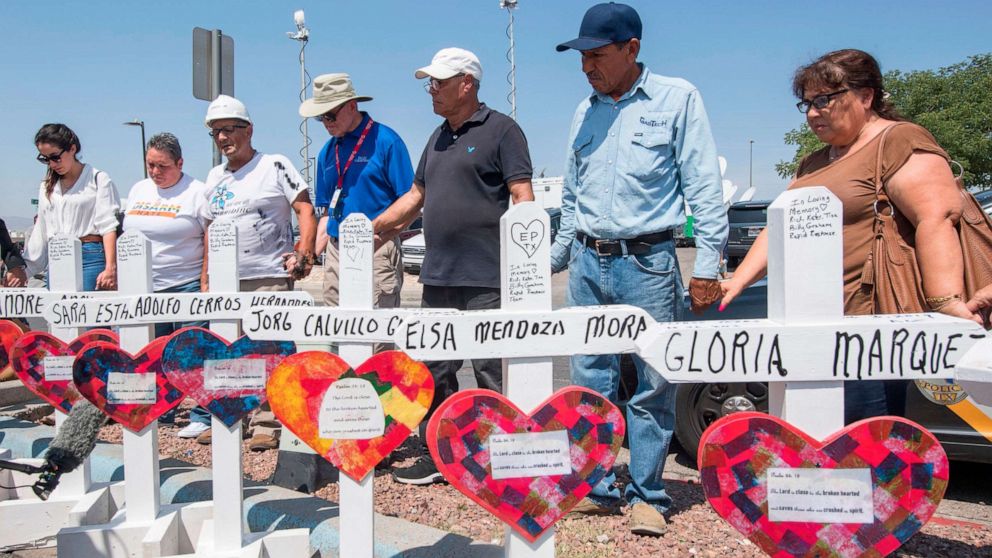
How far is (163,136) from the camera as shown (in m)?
4.38

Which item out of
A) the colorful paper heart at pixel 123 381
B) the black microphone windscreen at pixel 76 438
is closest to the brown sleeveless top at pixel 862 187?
the colorful paper heart at pixel 123 381

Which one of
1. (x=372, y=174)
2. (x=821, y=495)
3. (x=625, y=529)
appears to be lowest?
(x=625, y=529)

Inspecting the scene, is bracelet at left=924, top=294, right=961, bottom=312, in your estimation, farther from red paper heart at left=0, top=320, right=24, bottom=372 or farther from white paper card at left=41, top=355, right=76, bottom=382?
red paper heart at left=0, top=320, right=24, bottom=372

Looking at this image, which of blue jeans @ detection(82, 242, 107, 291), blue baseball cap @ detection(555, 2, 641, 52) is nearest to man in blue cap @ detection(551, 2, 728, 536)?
blue baseball cap @ detection(555, 2, 641, 52)

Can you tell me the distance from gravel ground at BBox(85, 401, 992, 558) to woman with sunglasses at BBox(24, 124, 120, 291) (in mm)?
2326

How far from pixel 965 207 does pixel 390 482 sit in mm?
2472

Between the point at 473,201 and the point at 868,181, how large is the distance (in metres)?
1.61

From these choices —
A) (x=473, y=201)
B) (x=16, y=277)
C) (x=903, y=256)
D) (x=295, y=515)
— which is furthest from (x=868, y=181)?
(x=16, y=277)

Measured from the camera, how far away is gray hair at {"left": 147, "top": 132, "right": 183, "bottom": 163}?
14.2 ft

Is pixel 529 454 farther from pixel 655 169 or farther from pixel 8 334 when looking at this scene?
pixel 8 334

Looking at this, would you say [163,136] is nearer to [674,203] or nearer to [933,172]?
[674,203]

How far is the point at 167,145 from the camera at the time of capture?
4336mm

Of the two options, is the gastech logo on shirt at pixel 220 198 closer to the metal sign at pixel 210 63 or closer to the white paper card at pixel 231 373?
the white paper card at pixel 231 373

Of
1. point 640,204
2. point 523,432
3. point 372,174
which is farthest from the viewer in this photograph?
point 372,174
